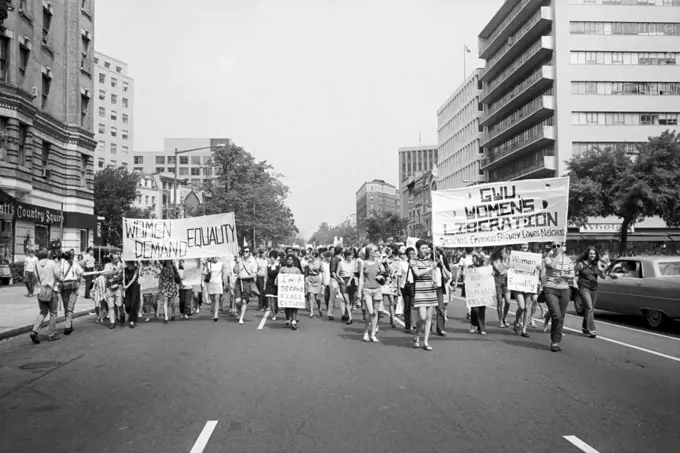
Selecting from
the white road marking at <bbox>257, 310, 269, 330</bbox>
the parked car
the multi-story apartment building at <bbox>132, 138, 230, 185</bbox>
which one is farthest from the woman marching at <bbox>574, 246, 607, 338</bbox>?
the multi-story apartment building at <bbox>132, 138, 230, 185</bbox>

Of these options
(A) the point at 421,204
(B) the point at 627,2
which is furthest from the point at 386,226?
(B) the point at 627,2

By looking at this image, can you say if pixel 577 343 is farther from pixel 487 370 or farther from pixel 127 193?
pixel 127 193

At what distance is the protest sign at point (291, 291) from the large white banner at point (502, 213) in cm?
343

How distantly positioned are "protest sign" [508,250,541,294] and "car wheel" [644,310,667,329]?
9.58 ft

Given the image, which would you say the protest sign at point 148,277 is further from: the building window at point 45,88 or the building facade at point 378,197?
the building facade at point 378,197

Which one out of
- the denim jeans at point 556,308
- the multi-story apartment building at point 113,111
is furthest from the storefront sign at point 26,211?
the multi-story apartment building at point 113,111

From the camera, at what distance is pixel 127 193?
64.1m

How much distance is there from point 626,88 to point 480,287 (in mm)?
48319

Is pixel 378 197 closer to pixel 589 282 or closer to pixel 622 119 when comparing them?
pixel 622 119

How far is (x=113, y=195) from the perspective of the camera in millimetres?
62594

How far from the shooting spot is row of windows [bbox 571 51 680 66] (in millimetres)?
52125

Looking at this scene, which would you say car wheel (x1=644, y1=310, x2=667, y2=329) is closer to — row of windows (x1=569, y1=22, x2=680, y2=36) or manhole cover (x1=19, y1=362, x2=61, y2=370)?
manhole cover (x1=19, y1=362, x2=61, y2=370)

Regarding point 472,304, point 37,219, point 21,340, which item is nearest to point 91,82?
point 37,219

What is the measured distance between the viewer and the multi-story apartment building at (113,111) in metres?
88.8
